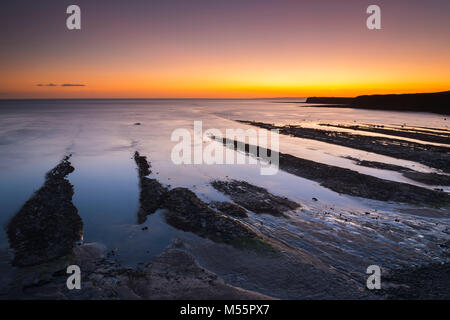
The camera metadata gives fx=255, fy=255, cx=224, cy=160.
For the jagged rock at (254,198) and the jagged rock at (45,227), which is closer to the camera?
the jagged rock at (45,227)

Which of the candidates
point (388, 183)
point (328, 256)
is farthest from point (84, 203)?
point (388, 183)

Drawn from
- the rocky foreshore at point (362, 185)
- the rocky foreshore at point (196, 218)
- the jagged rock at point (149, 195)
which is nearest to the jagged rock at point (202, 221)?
the rocky foreshore at point (196, 218)

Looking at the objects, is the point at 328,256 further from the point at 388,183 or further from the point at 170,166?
the point at 170,166

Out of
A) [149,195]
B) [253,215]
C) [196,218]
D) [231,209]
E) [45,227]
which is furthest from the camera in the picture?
[149,195]

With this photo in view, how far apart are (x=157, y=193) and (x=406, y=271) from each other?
1125cm

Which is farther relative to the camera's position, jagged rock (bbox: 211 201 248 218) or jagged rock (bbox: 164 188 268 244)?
jagged rock (bbox: 211 201 248 218)

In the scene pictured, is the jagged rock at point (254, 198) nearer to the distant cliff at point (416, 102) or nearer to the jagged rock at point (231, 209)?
the jagged rock at point (231, 209)

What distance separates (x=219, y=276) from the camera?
765 cm

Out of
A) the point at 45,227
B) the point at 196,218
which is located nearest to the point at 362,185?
the point at 196,218

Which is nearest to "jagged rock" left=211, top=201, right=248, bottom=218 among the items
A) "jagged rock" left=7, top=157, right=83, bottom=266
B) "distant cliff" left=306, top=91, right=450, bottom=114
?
"jagged rock" left=7, top=157, right=83, bottom=266

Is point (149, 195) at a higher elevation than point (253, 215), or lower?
higher

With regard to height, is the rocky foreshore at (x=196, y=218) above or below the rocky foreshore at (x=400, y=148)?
below

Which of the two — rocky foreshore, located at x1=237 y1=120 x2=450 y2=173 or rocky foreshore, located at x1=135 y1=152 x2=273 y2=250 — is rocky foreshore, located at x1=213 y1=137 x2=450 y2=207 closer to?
rocky foreshore, located at x1=237 y1=120 x2=450 y2=173

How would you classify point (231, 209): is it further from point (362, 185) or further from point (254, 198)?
point (362, 185)
